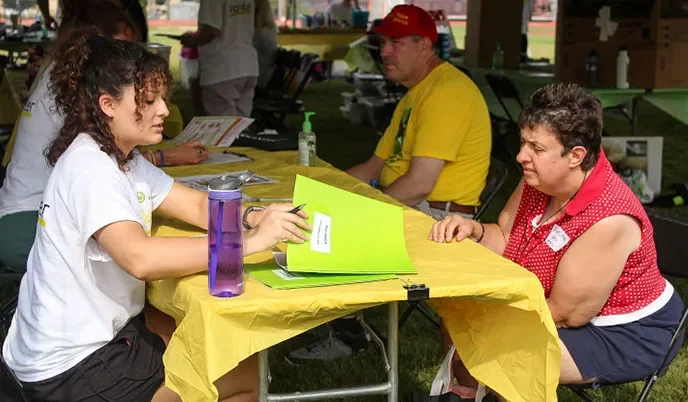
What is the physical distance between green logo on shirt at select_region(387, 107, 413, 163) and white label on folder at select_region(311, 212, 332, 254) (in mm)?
1541

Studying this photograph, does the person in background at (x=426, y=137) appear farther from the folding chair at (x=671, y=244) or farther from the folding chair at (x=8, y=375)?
the folding chair at (x=8, y=375)

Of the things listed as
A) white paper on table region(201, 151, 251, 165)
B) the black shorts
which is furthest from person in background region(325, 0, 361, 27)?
the black shorts

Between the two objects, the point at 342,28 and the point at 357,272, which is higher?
the point at 342,28

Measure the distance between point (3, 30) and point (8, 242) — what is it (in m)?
8.27

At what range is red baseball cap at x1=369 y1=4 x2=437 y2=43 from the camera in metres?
3.51

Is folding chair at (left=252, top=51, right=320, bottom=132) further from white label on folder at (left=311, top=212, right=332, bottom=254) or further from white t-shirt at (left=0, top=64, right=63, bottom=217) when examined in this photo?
white label on folder at (left=311, top=212, right=332, bottom=254)

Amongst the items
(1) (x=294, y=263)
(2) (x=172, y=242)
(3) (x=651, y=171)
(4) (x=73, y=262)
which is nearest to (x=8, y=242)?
(4) (x=73, y=262)

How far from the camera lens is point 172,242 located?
1939 millimetres

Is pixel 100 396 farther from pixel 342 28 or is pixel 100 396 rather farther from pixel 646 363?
pixel 342 28

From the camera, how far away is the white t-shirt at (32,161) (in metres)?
2.89

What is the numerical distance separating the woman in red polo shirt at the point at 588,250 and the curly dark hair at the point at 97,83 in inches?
31.6

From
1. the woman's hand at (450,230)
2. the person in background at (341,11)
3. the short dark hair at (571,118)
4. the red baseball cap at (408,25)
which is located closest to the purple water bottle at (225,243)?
the woman's hand at (450,230)

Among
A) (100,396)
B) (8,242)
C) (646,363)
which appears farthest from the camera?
(8,242)

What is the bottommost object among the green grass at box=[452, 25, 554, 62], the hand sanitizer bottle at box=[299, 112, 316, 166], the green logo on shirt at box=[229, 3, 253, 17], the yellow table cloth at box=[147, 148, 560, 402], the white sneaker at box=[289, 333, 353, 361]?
the white sneaker at box=[289, 333, 353, 361]
